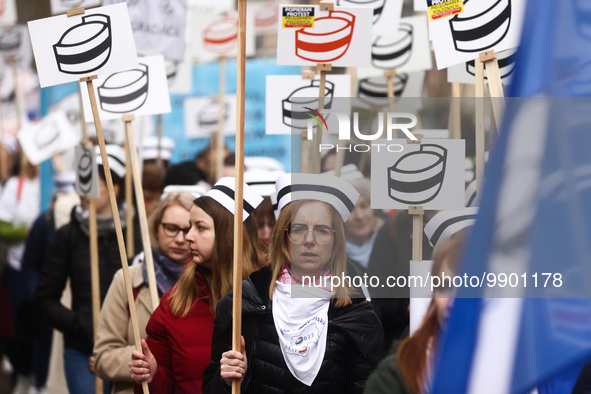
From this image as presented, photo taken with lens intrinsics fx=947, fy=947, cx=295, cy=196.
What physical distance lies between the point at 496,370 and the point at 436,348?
0.43 meters

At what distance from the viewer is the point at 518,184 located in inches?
86.0

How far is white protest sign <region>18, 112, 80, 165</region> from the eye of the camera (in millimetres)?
6934

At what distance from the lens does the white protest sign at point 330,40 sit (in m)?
4.01

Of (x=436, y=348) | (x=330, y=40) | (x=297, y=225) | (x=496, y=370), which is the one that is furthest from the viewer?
(x=330, y=40)

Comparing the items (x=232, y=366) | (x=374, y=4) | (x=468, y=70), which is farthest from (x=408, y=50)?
(x=232, y=366)

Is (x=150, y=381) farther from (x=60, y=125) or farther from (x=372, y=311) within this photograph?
(x=60, y=125)

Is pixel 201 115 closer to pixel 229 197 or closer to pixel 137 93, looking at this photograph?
pixel 137 93

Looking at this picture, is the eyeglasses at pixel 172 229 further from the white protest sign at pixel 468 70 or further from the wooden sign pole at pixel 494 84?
the wooden sign pole at pixel 494 84

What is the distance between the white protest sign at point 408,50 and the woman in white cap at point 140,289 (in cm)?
206

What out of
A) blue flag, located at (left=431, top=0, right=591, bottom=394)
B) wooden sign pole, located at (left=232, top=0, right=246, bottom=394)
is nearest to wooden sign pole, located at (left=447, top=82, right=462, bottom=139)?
wooden sign pole, located at (left=232, top=0, right=246, bottom=394)

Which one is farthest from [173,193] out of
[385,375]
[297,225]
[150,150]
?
[150,150]

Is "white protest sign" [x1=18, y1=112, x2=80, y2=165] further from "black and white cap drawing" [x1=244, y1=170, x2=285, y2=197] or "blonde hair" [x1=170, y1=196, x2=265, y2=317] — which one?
"blonde hair" [x1=170, y1=196, x2=265, y2=317]

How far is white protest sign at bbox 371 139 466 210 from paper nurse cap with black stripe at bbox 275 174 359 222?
0.09 metres

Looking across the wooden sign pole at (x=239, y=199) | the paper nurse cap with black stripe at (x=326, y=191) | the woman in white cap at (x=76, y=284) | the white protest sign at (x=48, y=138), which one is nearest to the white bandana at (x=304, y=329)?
the wooden sign pole at (x=239, y=199)
